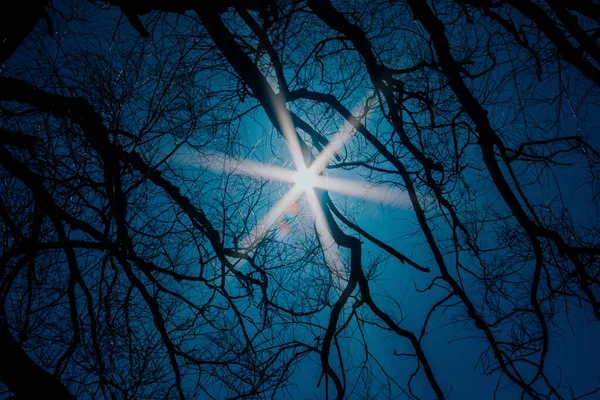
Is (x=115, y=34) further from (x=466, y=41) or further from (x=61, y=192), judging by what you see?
(x=466, y=41)

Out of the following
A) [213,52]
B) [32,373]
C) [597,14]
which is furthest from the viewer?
[213,52]

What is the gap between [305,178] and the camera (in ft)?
7.68

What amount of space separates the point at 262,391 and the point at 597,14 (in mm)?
2654

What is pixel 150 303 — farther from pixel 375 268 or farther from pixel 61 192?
pixel 375 268

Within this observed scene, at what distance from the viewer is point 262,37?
1845 millimetres

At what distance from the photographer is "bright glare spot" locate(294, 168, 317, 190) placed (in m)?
2.24

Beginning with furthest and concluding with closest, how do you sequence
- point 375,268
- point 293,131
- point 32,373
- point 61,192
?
point 375,268 → point 61,192 → point 293,131 → point 32,373

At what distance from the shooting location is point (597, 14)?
72.6 inches

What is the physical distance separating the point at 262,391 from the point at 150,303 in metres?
0.83

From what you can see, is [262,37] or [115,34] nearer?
[262,37]

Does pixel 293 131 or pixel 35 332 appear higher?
pixel 293 131

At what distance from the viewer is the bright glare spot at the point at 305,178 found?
2.24m

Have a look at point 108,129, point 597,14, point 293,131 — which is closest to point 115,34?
point 108,129

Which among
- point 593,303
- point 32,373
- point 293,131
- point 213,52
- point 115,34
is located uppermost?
point 213,52
